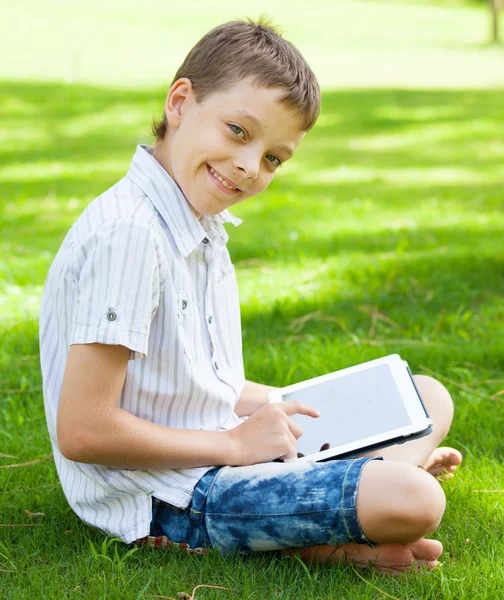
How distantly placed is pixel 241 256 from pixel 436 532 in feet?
8.98

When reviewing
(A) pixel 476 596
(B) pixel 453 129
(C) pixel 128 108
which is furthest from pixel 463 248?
(C) pixel 128 108

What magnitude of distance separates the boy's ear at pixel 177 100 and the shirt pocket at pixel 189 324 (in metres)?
0.40

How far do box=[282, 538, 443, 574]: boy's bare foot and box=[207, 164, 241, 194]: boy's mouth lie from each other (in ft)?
2.78

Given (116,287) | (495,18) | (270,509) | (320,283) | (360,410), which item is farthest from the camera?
(495,18)

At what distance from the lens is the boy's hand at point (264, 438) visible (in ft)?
6.66

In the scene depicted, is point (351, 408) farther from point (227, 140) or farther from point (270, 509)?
point (227, 140)

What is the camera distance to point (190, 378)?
202 cm

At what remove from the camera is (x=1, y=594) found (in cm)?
188

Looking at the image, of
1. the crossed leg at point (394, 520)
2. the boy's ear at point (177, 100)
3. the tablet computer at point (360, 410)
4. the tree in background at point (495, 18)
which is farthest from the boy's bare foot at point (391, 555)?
the tree in background at point (495, 18)

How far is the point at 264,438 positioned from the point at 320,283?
2280mm

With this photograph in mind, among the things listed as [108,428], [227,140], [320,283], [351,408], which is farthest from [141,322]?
[320,283]

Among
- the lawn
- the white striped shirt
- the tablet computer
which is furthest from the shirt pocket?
the lawn

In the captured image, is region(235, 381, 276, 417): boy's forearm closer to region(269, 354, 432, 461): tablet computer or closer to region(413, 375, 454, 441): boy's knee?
region(269, 354, 432, 461): tablet computer

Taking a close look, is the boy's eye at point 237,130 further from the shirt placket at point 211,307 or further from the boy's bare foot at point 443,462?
the boy's bare foot at point 443,462
